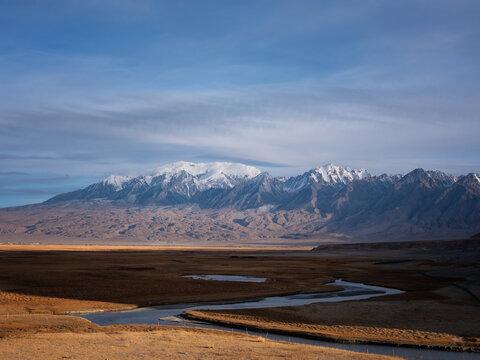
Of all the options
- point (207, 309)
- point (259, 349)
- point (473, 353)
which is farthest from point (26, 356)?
point (473, 353)

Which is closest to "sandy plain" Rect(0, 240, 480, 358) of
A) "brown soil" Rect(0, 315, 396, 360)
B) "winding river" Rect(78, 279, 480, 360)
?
"brown soil" Rect(0, 315, 396, 360)

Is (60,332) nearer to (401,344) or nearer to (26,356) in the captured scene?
(26,356)

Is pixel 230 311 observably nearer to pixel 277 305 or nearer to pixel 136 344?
pixel 277 305

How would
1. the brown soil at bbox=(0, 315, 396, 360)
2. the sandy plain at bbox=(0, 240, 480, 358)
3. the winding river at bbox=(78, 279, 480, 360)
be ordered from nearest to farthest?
the brown soil at bbox=(0, 315, 396, 360)
the winding river at bbox=(78, 279, 480, 360)
the sandy plain at bbox=(0, 240, 480, 358)

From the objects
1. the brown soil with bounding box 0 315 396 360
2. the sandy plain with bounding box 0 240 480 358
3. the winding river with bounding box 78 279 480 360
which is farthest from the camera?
the sandy plain with bounding box 0 240 480 358

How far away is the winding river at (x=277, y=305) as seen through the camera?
90.6 feet

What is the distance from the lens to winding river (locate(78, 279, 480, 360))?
27625mm

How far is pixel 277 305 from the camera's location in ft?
143

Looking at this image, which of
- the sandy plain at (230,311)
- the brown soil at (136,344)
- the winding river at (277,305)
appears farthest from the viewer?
the sandy plain at (230,311)

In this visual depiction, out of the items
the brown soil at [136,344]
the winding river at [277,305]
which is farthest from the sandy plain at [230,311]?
the winding river at [277,305]

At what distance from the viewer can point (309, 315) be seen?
3769 cm

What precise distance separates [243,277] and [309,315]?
110ft

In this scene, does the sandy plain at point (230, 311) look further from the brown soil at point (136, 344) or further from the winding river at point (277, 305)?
the winding river at point (277, 305)

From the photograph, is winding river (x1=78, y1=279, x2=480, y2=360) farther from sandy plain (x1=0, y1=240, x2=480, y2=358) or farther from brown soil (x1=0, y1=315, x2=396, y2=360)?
brown soil (x1=0, y1=315, x2=396, y2=360)
